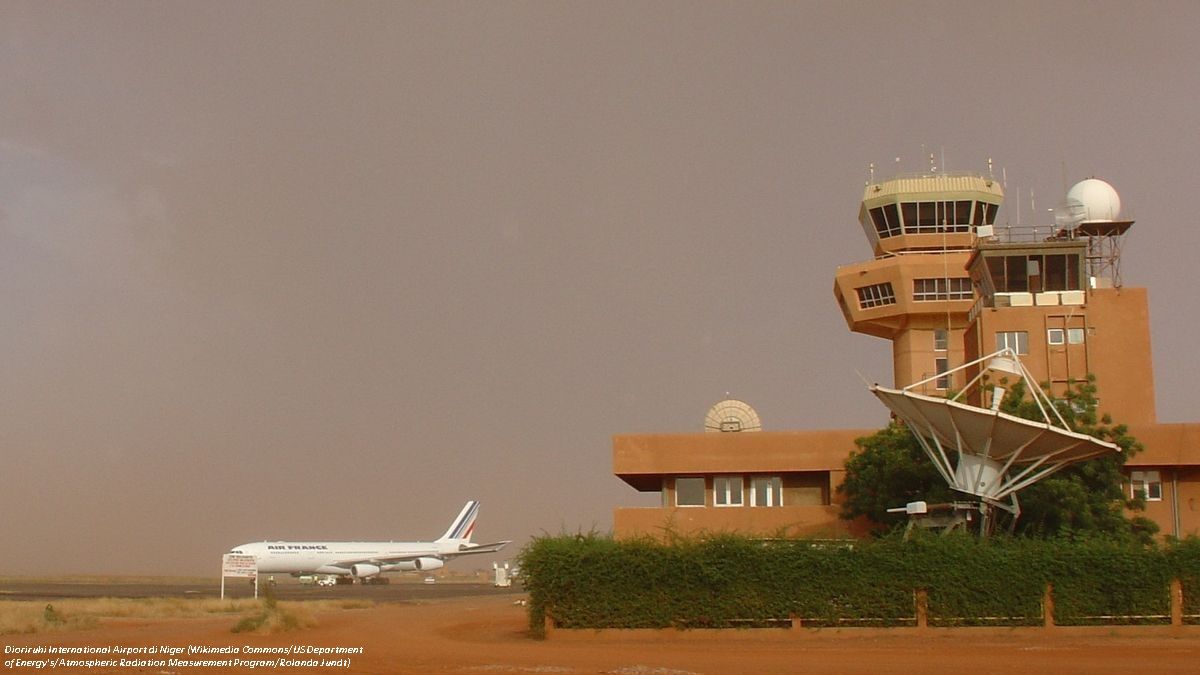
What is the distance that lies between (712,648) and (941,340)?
36.5 metres

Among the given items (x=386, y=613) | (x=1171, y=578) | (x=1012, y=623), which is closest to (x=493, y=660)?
(x=1012, y=623)

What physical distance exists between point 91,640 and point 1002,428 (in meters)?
25.4

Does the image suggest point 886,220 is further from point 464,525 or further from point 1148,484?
point 464,525

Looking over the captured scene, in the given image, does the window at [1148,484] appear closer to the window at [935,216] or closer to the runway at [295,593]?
the window at [935,216]

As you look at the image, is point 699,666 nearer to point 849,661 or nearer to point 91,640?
point 849,661

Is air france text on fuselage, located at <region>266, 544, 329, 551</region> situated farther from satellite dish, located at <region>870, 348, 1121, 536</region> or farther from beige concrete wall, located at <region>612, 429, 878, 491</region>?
satellite dish, located at <region>870, 348, 1121, 536</region>

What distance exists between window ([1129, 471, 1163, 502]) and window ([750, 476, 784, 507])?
12.8m

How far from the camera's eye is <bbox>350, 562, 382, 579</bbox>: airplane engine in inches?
3561

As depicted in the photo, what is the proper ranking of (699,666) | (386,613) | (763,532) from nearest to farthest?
(699,666), (763,532), (386,613)

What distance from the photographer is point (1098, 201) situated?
48.5 meters

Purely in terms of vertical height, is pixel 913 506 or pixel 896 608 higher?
pixel 913 506

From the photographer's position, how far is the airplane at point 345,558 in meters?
88.8

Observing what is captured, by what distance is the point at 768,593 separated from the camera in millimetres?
30688

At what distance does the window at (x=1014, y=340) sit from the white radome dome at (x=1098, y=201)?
278 inches
